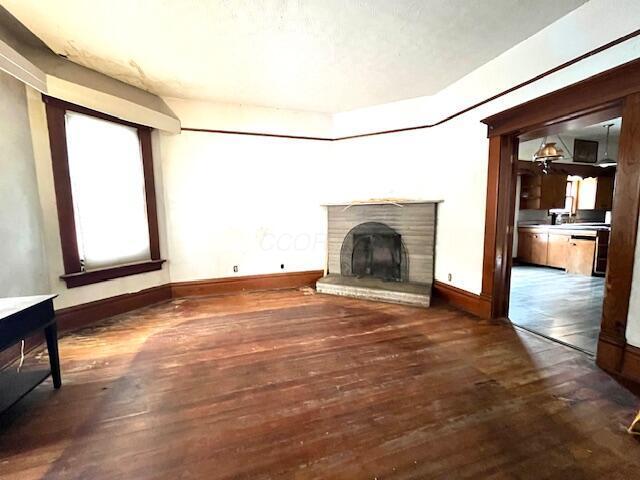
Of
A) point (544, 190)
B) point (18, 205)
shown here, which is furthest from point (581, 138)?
point (18, 205)

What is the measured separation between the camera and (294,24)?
220 cm

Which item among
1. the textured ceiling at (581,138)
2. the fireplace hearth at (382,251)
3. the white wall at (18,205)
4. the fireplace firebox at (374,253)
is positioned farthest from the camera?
the textured ceiling at (581,138)

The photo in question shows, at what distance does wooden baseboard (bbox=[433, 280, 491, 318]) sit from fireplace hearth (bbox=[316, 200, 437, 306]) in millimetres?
171

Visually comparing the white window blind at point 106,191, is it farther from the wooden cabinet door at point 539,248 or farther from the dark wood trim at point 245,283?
the wooden cabinet door at point 539,248

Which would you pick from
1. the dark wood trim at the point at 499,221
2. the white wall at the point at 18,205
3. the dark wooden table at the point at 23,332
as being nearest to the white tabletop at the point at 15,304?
the dark wooden table at the point at 23,332

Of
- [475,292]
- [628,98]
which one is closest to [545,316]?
[475,292]

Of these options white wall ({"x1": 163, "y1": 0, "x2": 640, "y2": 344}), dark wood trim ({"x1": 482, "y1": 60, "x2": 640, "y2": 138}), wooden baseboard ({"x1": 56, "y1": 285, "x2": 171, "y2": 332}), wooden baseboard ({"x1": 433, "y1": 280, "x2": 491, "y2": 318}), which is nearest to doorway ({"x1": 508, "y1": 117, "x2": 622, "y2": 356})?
wooden baseboard ({"x1": 433, "y1": 280, "x2": 491, "y2": 318})

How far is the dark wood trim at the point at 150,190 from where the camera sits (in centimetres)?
345

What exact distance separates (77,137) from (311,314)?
3.07 meters

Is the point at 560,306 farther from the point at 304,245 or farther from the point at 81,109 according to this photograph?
the point at 81,109

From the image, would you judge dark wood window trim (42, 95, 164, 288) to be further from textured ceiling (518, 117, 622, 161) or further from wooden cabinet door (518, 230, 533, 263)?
wooden cabinet door (518, 230, 533, 263)

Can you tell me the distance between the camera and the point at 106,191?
314 centimetres

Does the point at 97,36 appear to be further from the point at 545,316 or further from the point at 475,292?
the point at 545,316

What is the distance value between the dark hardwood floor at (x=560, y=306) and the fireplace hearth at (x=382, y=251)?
43.7 inches
